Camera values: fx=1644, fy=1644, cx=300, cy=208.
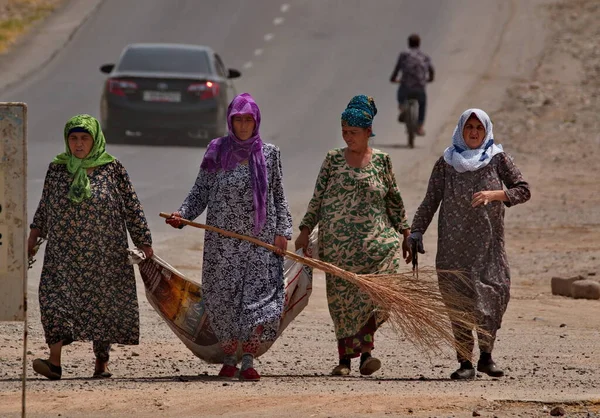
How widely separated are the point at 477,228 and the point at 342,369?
112 centimetres

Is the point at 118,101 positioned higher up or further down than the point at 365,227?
higher up

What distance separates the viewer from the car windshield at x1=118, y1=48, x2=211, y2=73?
2388 cm

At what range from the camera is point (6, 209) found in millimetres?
7301

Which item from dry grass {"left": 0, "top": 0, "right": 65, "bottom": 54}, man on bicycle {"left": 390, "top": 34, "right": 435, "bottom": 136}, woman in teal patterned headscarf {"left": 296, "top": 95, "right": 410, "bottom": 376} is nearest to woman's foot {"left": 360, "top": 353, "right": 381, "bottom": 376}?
woman in teal patterned headscarf {"left": 296, "top": 95, "right": 410, "bottom": 376}

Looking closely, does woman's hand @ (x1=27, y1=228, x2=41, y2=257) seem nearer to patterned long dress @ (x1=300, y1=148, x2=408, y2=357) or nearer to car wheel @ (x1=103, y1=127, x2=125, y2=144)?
patterned long dress @ (x1=300, y1=148, x2=408, y2=357)

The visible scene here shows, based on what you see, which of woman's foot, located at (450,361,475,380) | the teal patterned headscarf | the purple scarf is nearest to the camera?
the purple scarf

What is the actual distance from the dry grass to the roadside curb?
0.20 metres

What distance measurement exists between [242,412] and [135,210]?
176 cm

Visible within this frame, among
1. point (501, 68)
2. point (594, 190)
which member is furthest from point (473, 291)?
point (501, 68)

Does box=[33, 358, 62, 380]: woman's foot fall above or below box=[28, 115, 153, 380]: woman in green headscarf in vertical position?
below

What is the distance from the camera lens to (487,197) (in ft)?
30.3

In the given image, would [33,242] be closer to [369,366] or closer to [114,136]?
[369,366]

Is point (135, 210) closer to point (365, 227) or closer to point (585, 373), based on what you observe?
point (365, 227)

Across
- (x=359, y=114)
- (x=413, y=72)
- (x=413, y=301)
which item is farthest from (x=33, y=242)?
(x=413, y=72)
